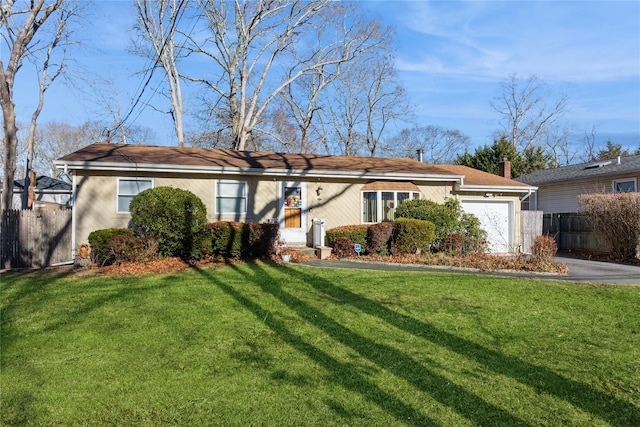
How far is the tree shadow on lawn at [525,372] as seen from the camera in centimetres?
401

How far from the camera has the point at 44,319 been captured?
659cm

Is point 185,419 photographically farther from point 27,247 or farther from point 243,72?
point 243,72

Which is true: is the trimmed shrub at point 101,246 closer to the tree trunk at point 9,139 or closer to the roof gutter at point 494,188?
the tree trunk at point 9,139

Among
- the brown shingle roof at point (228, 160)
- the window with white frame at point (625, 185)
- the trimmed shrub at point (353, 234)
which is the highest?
the brown shingle roof at point (228, 160)

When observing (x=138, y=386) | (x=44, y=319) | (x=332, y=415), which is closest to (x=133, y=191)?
(x=44, y=319)

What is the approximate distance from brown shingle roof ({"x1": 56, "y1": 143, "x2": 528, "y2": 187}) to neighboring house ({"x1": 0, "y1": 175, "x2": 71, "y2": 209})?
40.0 feet

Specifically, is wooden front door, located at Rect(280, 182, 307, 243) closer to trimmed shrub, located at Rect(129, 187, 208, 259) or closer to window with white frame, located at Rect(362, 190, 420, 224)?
window with white frame, located at Rect(362, 190, 420, 224)

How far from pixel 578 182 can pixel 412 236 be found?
13.4 metres

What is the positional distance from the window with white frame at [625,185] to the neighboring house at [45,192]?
92.5 feet

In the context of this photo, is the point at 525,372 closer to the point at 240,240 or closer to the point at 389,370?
the point at 389,370

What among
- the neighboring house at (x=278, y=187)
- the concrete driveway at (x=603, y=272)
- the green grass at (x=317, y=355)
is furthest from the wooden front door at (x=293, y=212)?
the concrete driveway at (x=603, y=272)

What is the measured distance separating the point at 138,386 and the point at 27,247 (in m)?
9.68

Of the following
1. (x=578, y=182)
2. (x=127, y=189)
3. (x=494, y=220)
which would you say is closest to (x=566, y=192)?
(x=578, y=182)

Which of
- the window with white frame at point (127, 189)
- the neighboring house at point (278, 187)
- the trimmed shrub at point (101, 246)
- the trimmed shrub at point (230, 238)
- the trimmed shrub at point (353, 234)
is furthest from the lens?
the window with white frame at point (127, 189)
